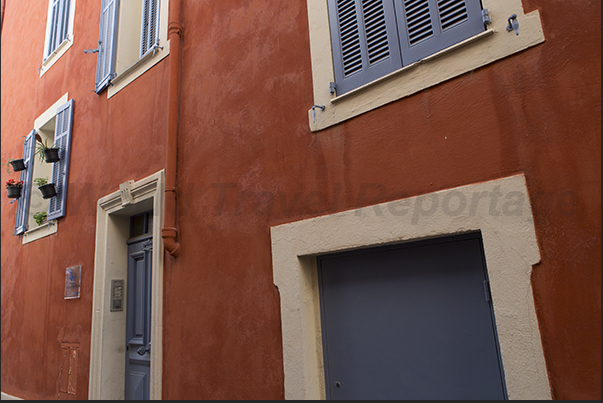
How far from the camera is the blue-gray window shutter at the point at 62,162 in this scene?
6117 mm

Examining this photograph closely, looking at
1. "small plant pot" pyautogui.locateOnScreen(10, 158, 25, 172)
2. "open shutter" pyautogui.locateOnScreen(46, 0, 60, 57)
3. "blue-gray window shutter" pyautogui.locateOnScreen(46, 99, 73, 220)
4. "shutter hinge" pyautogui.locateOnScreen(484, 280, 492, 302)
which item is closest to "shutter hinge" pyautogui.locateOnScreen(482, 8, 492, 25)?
"shutter hinge" pyautogui.locateOnScreen(484, 280, 492, 302)

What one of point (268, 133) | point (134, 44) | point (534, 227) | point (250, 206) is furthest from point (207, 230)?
point (134, 44)

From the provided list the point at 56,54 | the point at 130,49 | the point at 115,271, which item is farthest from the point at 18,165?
the point at 115,271

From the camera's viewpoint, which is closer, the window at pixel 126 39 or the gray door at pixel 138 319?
the gray door at pixel 138 319

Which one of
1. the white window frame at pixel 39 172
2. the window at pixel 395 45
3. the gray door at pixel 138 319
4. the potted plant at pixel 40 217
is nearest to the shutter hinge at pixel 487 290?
the window at pixel 395 45

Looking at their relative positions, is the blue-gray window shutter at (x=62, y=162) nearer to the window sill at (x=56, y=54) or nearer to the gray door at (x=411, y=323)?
the window sill at (x=56, y=54)

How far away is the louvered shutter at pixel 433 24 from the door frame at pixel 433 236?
930 millimetres

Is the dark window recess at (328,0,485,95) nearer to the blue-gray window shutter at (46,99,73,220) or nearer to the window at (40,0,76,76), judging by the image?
the blue-gray window shutter at (46,99,73,220)

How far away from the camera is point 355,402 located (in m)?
2.98

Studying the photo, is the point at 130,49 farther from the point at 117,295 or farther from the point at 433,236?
the point at 433,236

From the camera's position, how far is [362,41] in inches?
127

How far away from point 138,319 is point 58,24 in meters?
5.13

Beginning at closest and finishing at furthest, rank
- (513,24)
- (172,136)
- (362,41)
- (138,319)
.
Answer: (513,24)
(362,41)
(172,136)
(138,319)

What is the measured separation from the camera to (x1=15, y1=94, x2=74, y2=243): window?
6238 mm
